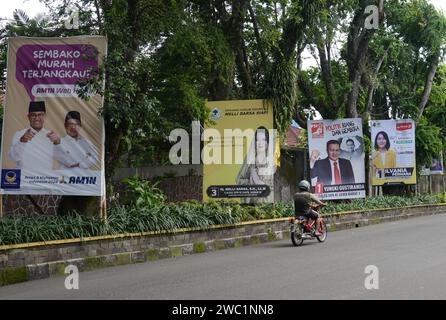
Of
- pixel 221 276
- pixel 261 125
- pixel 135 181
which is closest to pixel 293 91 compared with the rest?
pixel 261 125

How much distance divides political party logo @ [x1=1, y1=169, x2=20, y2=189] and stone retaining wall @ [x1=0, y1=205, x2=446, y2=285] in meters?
2.35

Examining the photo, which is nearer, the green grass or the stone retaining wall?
the stone retaining wall

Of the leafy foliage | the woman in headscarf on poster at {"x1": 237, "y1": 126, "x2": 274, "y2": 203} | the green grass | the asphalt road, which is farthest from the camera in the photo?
the woman in headscarf on poster at {"x1": 237, "y1": 126, "x2": 274, "y2": 203}

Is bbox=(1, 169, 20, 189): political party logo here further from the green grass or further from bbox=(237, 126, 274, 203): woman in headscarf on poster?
bbox=(237, 126, 274, 203): woman in headscarf on poster

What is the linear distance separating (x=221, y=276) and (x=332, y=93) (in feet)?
54.3

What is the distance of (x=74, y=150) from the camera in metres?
11.8

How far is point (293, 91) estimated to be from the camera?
17750mm

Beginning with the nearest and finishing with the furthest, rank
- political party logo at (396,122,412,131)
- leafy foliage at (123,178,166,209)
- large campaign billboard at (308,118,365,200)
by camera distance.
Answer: leafy foliage at (123,178,166,209) → large campaign billboard at (308,118,365,200) → political party logo at (396,122,412,131)

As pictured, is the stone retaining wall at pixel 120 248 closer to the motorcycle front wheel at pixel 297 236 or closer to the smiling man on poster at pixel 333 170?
the motorcycle front wheel at pixel 297 236

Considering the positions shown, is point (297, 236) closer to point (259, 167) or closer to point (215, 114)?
point (259, 167)

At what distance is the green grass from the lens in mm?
10078

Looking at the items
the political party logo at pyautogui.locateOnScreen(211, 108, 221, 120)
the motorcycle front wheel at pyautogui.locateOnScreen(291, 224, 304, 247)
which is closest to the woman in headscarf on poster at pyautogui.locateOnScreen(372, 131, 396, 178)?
the political party logo at pyautogui.locateOnScreen(211, 108, 221, 120)

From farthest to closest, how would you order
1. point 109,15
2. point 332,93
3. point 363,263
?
point 332,93, point 109,15, point 363,263
